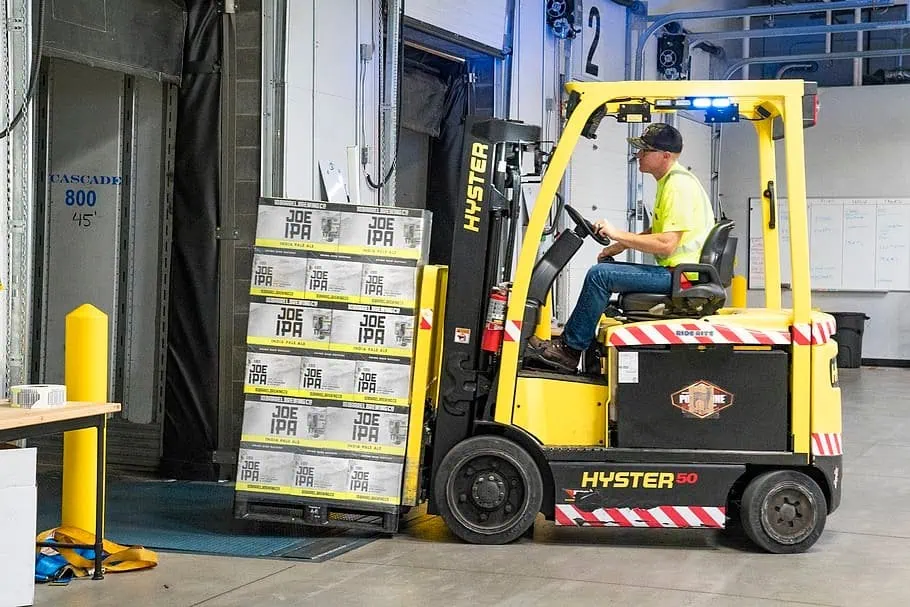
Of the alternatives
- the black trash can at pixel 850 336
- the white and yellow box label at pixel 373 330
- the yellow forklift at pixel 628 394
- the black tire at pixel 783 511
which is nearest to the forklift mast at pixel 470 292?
the yellow forklift at pixel 628 394

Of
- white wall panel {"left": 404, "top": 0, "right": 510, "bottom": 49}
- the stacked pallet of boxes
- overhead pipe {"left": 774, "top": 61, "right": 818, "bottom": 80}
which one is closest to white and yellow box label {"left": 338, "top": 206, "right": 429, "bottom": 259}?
the stacked pallet of boxes

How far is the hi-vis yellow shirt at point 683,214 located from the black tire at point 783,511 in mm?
1195

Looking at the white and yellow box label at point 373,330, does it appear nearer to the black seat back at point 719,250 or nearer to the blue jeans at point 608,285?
the blue jeans at point 608,285

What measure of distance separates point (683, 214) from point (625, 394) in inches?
39.5

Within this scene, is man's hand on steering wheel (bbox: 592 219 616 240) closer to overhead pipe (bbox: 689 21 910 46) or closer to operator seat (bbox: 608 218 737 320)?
operator seat (bbox: 608 218 737 320)

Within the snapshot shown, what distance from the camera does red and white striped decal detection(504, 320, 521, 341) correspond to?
623cm

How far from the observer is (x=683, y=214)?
21.2 feet

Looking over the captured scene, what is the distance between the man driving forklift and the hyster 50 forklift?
0.34 feet

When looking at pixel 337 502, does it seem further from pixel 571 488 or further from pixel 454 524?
pixel 571 488

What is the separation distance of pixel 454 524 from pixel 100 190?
406 cm

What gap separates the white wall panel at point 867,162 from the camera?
58.1 feet

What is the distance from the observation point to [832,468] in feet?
20.3

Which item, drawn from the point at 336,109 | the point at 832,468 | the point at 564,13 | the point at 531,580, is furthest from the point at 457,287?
the point at 564,13

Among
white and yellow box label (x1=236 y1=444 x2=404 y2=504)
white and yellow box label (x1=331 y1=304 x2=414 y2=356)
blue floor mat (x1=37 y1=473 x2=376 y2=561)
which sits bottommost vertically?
blue floor mat (x1=37 y1=473 x2=376 y2=561)
